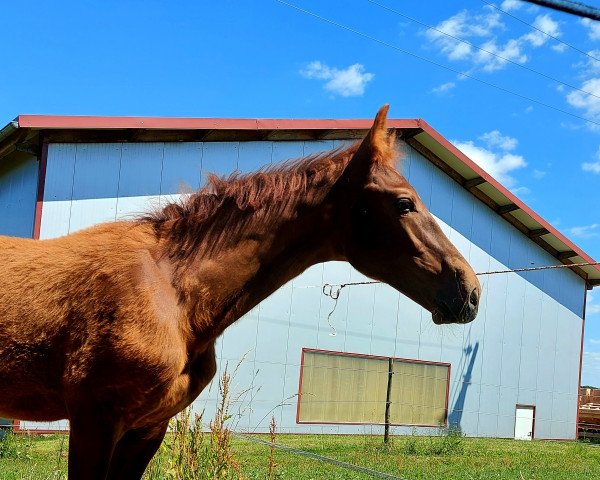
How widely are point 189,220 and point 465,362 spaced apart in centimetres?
1581

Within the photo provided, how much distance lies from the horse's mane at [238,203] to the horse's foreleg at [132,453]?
92cm

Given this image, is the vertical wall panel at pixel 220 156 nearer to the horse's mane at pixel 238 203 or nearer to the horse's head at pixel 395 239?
the horse's mane at pixel 238 203

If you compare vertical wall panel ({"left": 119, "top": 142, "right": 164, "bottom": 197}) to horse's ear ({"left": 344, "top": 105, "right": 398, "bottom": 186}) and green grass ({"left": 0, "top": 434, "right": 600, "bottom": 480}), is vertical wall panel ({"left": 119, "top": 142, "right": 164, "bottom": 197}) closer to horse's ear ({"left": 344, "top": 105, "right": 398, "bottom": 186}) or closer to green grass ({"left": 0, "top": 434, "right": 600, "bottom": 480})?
green grass ({"left": 0, "top": 434, "right": 600, "bottom": 480})

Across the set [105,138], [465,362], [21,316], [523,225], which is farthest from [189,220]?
[523,225]

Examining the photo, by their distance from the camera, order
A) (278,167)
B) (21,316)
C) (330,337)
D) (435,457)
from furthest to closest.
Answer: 1. (330,337)
2. (435,457)
3. (278,167)
4. (21,316)

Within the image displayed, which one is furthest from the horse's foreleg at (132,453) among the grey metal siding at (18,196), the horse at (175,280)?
the grey metal siding at (18,196)

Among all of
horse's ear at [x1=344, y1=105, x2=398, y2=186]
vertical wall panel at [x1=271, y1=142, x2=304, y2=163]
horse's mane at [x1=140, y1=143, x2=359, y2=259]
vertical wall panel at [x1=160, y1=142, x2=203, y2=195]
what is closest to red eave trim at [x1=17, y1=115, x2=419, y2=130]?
vertical wall panel at [x1=271, y1=142, x2=304, y2=163]

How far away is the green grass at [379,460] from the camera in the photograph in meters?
7.71

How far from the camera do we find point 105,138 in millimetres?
11680

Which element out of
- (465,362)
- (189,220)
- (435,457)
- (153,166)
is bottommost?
(435,457)

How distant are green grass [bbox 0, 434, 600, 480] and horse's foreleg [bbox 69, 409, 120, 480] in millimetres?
2584

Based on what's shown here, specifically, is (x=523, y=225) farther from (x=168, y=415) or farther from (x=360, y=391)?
(x=168, y=415)

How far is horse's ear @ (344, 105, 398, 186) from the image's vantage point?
3293 millimetres

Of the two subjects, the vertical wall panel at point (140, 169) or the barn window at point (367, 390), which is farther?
the barn window at point (367, 390)
